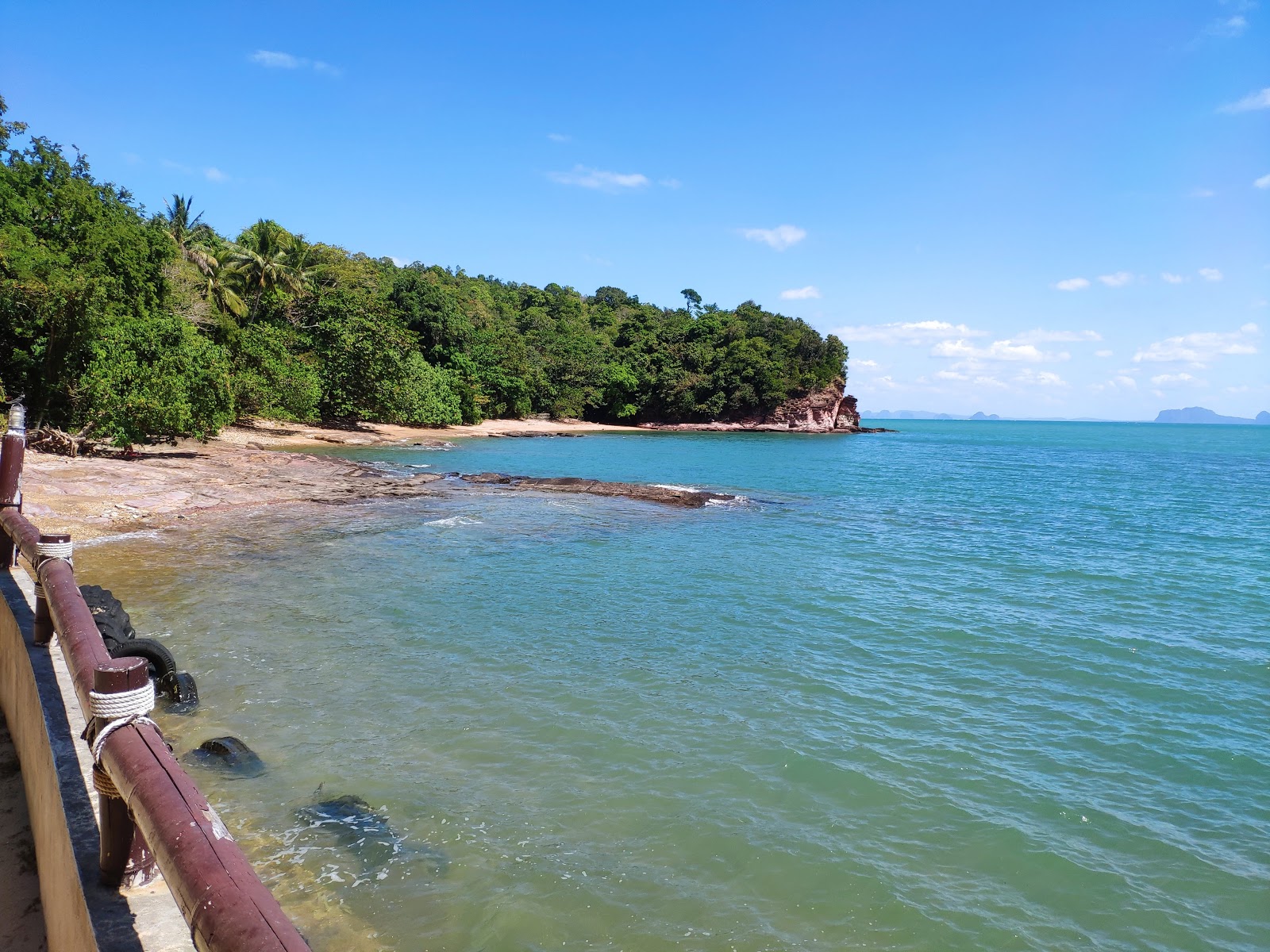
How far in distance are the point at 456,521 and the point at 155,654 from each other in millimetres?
13139

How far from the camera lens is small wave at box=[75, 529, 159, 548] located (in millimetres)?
14870

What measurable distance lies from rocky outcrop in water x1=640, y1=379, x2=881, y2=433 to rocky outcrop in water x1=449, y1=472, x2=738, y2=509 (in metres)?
54.9

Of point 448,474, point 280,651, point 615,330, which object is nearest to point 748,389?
point 615,330

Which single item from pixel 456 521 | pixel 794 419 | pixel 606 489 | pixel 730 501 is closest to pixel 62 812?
pixel 456 521

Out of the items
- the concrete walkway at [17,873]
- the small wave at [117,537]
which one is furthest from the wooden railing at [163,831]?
the small wave at [117,537]

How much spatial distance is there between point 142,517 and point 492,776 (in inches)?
588

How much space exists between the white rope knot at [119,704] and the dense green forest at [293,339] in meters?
22.7

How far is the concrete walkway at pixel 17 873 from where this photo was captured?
390 cm

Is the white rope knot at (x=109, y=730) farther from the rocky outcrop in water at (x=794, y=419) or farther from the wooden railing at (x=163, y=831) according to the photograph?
the rocky outcrop in water at (x=794, y=419)

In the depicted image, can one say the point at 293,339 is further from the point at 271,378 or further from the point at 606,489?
the point at 606,489

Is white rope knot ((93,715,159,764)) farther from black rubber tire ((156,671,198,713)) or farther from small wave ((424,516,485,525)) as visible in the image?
small wave ((424,516,485,525))

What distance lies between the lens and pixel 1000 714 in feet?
29.7

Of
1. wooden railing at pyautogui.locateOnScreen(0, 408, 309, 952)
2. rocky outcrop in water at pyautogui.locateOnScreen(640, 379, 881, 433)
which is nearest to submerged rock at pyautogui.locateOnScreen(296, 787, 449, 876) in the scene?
wooden railing at pyautogui.locateOnScreen(0, 408, 309, 952)

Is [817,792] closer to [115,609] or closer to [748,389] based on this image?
[115,609]
